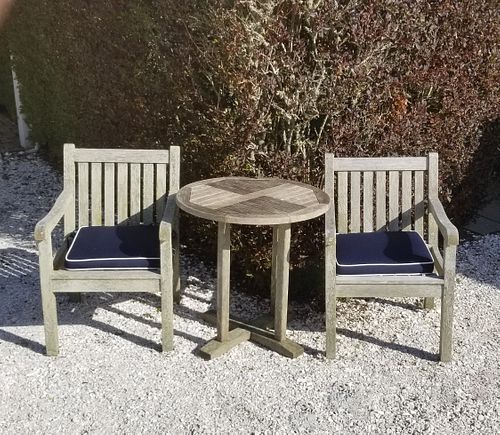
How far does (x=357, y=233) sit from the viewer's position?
169 inches

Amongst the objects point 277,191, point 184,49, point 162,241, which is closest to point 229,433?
point 162,241

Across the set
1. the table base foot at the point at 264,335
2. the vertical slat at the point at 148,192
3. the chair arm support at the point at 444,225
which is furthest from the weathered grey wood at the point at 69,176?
the chair arm support at the point at 444,225

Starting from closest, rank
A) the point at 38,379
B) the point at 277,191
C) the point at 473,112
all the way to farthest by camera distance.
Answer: the point at 38,379 → the point at 277,191 → the point at 473,112

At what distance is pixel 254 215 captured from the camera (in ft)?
11.8

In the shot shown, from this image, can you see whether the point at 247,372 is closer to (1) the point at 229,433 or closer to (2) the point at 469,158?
(1) the point at 229,433

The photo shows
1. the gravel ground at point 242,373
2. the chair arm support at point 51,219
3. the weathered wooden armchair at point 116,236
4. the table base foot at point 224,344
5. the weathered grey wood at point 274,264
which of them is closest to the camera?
the gravel ground at point 242,373

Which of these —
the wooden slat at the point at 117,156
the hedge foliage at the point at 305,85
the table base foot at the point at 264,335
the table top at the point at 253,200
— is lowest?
the table base foot at the point at 264,335

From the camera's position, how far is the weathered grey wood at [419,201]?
14.4ft

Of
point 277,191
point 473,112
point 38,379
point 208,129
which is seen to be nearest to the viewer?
point 38,379

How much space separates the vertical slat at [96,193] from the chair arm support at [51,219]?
0.18m

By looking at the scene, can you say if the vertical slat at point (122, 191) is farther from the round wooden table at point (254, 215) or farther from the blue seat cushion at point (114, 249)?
the round wooden table at point (254, 215)

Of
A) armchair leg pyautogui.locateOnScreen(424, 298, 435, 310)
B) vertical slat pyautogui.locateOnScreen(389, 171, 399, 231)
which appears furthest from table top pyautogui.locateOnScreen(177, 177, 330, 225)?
armchair leg pyautogui.locateOnScreen(424, 298, 435, 310)

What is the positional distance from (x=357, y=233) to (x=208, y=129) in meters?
1.17

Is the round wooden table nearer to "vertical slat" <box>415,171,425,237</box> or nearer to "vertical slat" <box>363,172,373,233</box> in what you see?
"vertical slat" <box>363,172,373,233</box>
